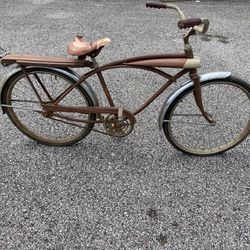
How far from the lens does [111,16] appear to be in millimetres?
6070

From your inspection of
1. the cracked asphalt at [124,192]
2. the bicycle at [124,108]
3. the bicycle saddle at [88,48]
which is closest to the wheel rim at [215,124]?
the bicycle at [124,108]

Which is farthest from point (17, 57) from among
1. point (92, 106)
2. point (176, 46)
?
point (176, 46)

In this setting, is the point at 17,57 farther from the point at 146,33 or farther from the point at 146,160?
the point at 146,33

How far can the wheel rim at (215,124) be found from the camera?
284 centimetres

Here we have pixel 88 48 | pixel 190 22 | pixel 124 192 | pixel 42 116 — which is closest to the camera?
pixel 190 22

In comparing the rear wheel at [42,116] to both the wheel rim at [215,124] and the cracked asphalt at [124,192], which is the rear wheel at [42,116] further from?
the wheel rim at [215,124]

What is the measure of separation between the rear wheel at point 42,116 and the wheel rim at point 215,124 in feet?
2.88

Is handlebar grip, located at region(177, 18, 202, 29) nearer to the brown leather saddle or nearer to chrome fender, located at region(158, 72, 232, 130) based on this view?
chrome fender, located at region(158, 72, 232, 130)

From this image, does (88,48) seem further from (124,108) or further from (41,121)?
(41,121)

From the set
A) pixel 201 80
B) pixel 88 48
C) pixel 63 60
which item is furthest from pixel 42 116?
pixel 201 80

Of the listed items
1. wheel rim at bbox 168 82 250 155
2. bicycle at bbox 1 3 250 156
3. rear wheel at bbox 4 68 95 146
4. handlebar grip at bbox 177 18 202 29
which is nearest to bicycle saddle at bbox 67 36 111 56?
bicycle at bbox 1 3 250 156

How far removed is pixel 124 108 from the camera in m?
2.65

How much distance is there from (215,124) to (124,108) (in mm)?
862

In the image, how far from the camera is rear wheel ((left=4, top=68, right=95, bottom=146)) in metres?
2.58
